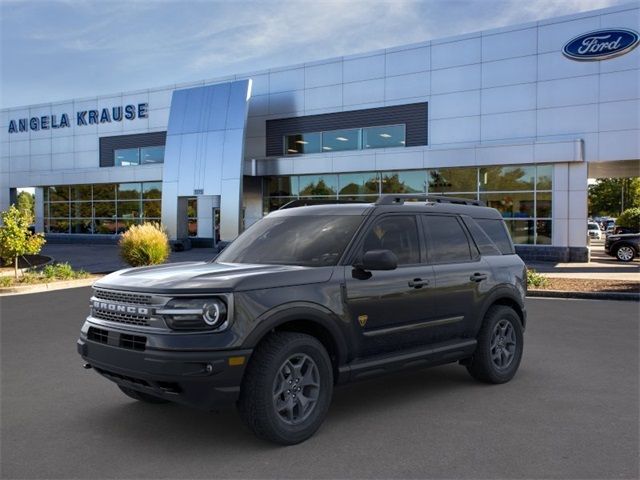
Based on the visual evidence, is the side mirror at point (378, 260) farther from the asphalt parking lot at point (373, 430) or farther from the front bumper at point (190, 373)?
the asphalt parking lot at point (373, 430)

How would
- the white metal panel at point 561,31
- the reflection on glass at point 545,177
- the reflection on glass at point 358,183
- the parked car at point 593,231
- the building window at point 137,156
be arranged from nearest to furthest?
the white metal panel at point 561,31, the reflection on glass at point 545,177, the reflection on glass at point 358,183, the building window at point 137,156, the parked car at point 593,231

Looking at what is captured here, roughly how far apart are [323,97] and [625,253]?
1580 centimetres

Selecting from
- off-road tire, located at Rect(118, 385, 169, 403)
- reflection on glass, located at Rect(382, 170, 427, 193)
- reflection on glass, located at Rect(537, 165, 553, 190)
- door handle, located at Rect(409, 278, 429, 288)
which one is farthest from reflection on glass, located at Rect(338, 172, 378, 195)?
off-road tire, located at Rect(118, 385, 169, 403)

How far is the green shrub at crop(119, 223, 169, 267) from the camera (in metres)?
18.7

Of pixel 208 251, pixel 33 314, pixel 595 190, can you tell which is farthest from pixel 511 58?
pixel 595 190

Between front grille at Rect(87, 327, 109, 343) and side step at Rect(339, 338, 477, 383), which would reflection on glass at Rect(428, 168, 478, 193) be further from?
front grille at Rect(87, 327, 109, 343)

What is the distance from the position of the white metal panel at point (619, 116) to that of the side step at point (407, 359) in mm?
20532

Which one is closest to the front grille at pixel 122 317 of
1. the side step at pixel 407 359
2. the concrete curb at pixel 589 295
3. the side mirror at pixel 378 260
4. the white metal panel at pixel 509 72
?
the side step at pixel 407 359

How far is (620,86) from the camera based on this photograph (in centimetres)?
2347

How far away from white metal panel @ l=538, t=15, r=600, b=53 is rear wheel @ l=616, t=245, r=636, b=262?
27.7ft

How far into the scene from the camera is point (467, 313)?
19.7ft

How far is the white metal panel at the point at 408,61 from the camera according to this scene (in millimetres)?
28125

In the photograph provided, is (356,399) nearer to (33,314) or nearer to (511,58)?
(33,314)

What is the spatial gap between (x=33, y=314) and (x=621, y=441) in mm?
10179
